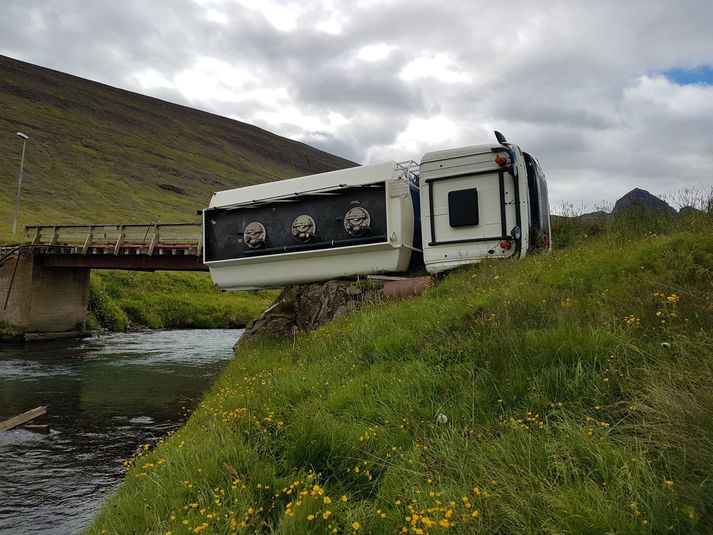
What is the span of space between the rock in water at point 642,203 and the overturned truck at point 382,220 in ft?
5.37

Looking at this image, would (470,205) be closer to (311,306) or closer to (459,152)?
(459,152)

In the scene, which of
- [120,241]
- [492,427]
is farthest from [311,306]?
[120,241]

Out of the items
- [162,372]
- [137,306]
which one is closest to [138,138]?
[137,306]

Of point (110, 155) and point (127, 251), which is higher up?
point (110, 155)

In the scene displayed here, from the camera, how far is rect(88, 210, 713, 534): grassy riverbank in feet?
9.80

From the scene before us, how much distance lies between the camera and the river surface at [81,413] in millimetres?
6469

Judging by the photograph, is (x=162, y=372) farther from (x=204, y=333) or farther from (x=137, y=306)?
(x=137, y=306)

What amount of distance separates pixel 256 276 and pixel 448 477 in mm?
11311

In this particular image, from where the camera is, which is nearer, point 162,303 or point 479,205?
point 479,205

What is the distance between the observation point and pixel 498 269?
29.4 ft

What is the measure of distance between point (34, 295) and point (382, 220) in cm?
2633

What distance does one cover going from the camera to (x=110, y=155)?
10906cm

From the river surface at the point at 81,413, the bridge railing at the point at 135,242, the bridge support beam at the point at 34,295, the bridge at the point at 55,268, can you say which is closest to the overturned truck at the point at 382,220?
the river surface at the point at 81,413

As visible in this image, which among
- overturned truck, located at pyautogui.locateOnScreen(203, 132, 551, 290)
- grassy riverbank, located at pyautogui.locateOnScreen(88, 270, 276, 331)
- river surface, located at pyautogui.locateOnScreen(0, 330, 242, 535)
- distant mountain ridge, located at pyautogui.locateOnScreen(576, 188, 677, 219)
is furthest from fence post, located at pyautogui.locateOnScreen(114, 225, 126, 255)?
distant mountain ridge, located at pyautogui.locateOnScreen(576, 188, 677, 219)
